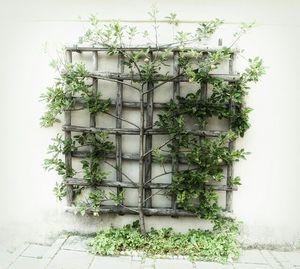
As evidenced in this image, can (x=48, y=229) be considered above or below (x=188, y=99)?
below

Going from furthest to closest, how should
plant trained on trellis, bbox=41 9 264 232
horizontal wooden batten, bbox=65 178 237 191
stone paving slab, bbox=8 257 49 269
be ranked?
horizontal wooden batten, bbox=65 178 237 191, plant trained on trellis, bbox=41 9 264 232, stone paving slab, bbox=8 257 49 269

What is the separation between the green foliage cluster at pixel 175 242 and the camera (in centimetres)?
370

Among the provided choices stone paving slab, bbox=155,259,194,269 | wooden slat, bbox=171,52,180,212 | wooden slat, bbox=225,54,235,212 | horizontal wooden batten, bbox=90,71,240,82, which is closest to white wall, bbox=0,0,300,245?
wooden slat, bbox=225,54,235,212

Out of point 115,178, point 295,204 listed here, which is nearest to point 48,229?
point 115,178

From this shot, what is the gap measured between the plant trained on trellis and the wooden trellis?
0.01m

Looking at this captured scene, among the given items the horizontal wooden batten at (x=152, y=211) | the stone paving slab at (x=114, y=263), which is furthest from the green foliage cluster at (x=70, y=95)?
the stone paving slab at (x=114, y=263)

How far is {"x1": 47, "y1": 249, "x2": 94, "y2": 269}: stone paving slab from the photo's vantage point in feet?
11.5

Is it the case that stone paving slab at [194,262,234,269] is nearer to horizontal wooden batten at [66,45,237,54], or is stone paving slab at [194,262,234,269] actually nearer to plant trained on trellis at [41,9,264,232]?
plant trained on trellis at [41,9,264,232]

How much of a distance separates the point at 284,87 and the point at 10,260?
3.48 metres

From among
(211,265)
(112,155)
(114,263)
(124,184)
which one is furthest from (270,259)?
(112,155)

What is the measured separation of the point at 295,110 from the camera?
153 inches

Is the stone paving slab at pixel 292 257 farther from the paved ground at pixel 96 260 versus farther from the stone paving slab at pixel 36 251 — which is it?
the stone paving slab at pixel 36 251

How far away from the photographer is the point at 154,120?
399cm

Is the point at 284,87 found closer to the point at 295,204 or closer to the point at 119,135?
the point at 295,204
